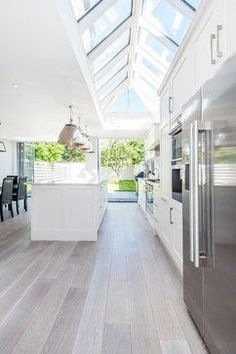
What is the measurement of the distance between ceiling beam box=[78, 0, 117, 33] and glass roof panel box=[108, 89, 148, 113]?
4.65m

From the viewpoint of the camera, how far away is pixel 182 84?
2.94 m

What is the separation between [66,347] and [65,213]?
289cm

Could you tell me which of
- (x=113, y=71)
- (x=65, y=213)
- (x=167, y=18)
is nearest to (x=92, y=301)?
(x=65, y=213)

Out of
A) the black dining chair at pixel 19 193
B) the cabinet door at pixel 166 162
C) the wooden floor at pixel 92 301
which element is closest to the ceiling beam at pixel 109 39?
the cabinet door at pixel 166 162

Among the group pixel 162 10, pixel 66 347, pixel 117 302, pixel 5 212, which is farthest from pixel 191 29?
pixel 5 212

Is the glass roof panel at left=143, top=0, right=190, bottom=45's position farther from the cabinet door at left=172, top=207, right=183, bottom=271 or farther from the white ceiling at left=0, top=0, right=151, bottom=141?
the cabinet door at left=172, top=207, right=183, bottom=271

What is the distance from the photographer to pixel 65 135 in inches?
195

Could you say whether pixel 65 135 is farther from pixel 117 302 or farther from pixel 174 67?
pixel 117 302

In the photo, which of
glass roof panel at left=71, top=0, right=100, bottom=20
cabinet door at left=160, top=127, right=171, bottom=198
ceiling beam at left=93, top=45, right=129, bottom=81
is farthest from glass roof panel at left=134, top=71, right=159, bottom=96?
glass roof panel at left=71, top=0, right=100, bottom=20

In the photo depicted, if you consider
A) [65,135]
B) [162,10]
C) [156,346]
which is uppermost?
[162,10]

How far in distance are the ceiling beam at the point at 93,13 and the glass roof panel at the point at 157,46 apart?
5.08 feet

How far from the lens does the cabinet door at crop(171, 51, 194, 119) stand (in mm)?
2613

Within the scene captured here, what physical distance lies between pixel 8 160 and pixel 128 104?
17.4ft

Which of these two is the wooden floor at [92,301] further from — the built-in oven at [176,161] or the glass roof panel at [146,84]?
the glass roof panel at [146,84]
